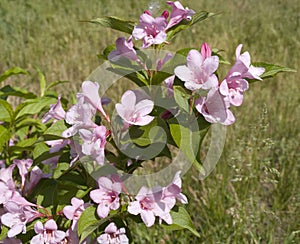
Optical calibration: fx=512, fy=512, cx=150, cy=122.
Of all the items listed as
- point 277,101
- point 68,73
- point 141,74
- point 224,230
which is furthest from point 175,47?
point 141,74

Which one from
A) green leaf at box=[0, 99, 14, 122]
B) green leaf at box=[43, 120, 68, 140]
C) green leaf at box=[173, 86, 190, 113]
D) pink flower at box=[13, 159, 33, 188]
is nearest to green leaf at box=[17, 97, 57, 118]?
green leaf at box=[0, 99, 14, 122]

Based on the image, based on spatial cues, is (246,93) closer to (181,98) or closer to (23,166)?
(23,166)

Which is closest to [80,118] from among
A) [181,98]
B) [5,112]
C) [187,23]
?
[181,98]

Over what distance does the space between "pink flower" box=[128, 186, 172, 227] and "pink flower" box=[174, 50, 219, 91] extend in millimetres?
234

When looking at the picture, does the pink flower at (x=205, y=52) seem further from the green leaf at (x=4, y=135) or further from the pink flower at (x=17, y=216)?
the green leaf at (x=4, y=135)

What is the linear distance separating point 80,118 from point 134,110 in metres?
0.11

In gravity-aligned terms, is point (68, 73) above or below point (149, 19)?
below

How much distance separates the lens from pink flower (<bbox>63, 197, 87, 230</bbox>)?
3.72 feet

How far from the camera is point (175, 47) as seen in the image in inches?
161

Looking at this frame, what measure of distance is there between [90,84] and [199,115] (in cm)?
24

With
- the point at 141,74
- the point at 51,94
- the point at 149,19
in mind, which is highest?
the point at 149,19

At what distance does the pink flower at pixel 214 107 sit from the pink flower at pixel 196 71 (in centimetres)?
3

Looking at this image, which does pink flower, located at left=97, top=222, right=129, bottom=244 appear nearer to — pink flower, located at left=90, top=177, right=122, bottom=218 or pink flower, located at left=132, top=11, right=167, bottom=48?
pink flower, located at left=90, top=177, right=122, bottom=218

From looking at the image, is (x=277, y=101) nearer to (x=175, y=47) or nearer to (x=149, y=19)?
(x=175, y=47)
